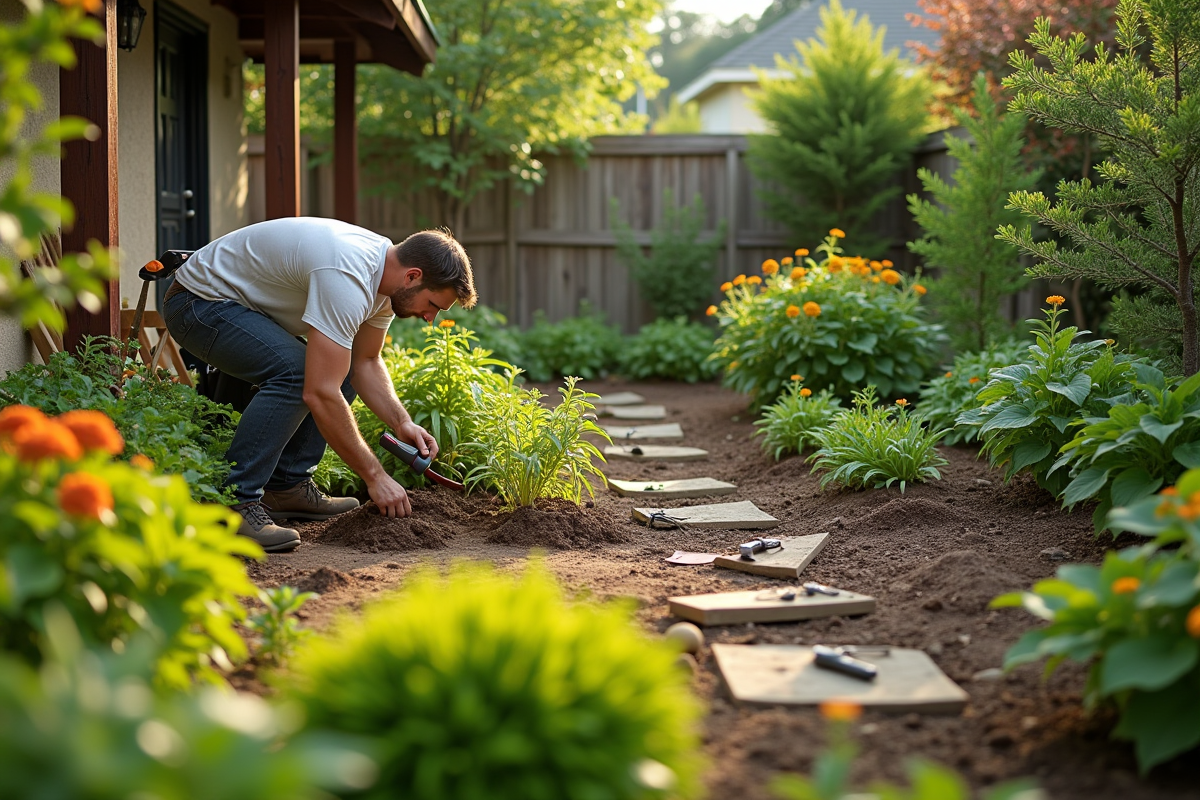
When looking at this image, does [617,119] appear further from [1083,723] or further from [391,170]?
[1083,723]

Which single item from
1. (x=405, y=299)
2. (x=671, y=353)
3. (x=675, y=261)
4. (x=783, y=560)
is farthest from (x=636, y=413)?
(x=783, y=560)

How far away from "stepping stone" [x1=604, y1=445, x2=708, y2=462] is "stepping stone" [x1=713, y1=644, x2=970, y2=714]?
3.16 metres

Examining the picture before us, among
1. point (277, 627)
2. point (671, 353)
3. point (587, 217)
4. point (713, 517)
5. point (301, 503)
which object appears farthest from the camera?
point (587, 217)

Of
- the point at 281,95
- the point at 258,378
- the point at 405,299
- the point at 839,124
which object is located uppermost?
the point at 839,124

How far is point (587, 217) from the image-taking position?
1069cm

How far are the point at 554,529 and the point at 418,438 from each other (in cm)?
64

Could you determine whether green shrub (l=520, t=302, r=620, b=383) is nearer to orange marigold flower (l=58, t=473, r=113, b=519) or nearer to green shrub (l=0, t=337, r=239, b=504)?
green shrub (l=0, t=337, r=239, b=504)

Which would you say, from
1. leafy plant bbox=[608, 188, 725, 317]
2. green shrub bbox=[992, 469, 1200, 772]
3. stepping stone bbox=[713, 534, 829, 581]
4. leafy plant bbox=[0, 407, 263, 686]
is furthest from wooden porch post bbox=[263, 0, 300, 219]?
leafy plant bbox=[608, 188, 725, 317]

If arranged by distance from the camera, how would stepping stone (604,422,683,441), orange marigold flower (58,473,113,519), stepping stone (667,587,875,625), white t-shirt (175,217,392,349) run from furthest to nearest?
stepping stone (604,422,683,441)
white t-shirt (175,217,392,349)
stepping stone (667,587,875,625)
orange marigold flower (58,473,113,519)

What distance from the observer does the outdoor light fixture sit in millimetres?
5254

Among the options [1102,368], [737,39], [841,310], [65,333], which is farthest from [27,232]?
[737,39]

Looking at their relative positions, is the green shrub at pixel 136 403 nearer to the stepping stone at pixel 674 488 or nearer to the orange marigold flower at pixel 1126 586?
the stepping stone at pixel 674 488

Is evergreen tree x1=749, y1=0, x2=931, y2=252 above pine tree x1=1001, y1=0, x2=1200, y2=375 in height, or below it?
above

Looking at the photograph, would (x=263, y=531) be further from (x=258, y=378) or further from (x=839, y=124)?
Answer: (x=839, y=124)
